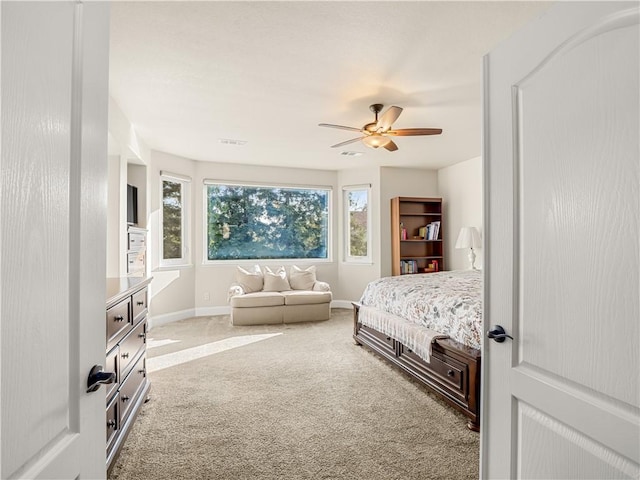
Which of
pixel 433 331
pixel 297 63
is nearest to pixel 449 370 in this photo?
pixel 433 331

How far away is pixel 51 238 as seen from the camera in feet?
2.16

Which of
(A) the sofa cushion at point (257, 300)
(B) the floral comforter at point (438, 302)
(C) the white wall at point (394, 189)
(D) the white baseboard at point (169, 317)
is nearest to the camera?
(B) the floral comforter at point (438, 302)

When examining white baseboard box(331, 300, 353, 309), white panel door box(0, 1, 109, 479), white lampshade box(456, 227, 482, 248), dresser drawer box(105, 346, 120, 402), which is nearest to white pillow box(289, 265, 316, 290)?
white baseboard box(331, 300, 353, 309)

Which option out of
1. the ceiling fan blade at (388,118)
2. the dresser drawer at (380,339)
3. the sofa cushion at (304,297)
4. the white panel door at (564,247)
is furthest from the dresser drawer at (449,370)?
the sofa cushion at (304,297)

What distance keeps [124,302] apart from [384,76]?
248cm

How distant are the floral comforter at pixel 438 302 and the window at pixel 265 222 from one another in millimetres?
2504

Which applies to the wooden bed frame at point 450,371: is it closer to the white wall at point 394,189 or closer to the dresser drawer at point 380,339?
the dresser drawer at point 380,339

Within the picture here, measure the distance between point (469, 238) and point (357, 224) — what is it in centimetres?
206

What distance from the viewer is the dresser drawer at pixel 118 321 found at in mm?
1781

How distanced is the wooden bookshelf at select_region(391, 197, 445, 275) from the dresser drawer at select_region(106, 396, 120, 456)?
4765 mm

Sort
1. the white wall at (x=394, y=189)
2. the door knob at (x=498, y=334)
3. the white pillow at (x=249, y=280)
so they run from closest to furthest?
the door knob at (x=498, y=334), the white pillow at (x=249, y=280), the white wall at (x=394, y=189)

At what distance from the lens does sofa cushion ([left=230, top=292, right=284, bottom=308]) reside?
502 cm

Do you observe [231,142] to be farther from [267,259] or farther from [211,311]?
[211,311]

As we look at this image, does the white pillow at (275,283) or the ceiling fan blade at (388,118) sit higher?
the ceiling fan blade at (388,118)
